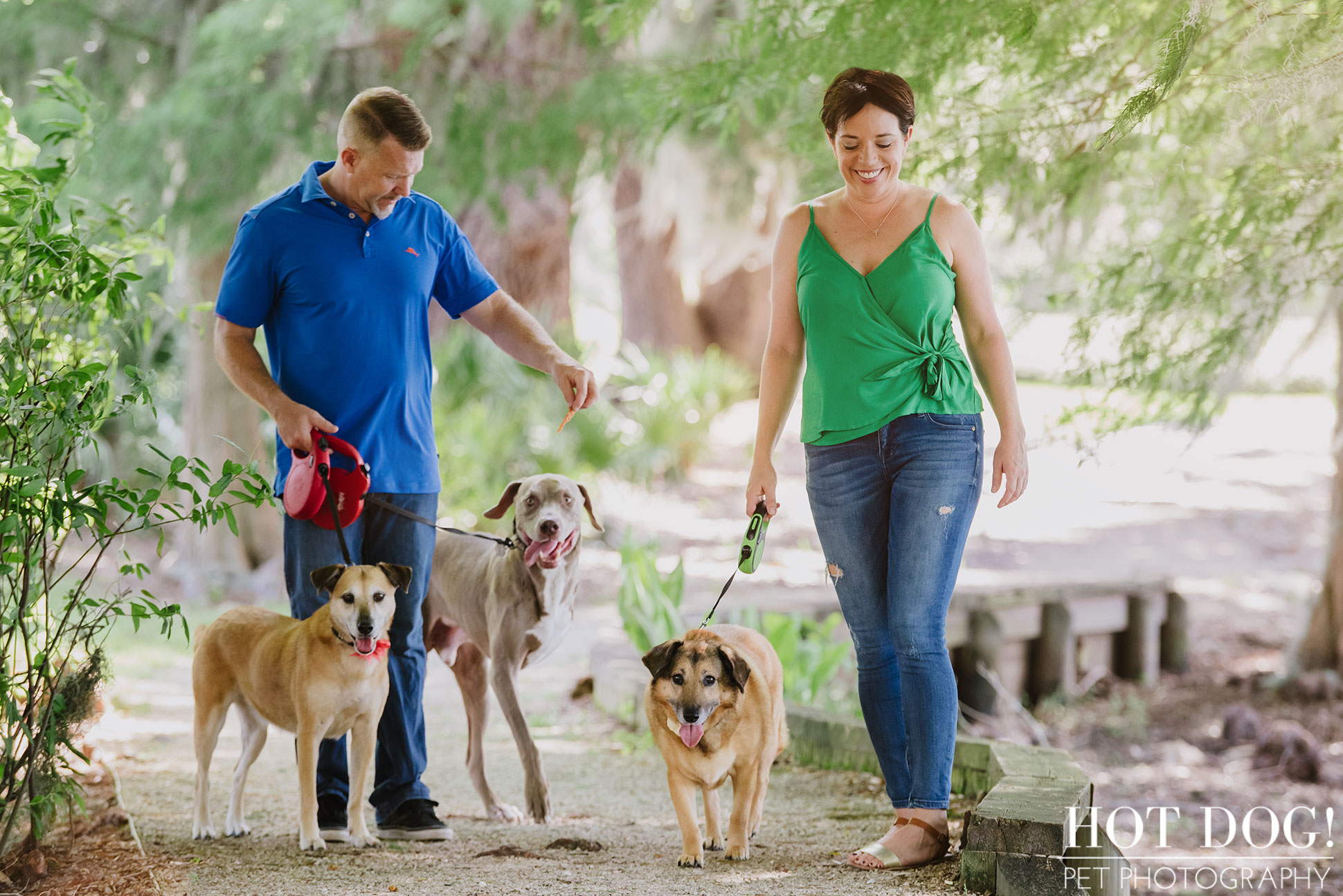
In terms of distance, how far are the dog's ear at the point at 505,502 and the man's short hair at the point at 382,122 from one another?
1116mm

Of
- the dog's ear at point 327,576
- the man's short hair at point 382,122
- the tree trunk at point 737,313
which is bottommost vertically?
the dog's ear at point 327,576

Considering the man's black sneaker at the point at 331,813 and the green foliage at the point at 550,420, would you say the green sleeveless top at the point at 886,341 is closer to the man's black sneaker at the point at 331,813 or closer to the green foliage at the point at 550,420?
the man's black sneaker at the point at 331,813

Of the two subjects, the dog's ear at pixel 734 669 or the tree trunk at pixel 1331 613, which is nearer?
the dog's ear at pixel 734 669

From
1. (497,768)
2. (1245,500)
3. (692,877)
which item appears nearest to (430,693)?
(497,768)

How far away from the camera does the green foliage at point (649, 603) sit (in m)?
6.07

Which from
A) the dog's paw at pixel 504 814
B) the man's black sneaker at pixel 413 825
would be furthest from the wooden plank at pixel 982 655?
the man's black sneaker at pixel 413 825

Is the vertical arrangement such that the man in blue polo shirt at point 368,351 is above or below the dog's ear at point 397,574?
above

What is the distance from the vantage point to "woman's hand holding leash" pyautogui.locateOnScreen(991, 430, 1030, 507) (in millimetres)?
3285

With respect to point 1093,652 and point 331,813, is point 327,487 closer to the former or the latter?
point 331,813

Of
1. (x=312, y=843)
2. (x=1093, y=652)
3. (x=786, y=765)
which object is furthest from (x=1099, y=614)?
(x=312, y=843)

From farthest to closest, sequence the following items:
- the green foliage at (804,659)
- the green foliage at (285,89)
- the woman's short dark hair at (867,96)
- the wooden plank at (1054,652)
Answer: the wooden plank at (1054,652), the green foliage at (285,89), the green foliage at (804,659), the woman's short dark hair at (867,96)

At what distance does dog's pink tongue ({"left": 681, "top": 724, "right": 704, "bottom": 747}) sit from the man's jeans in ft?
3.25

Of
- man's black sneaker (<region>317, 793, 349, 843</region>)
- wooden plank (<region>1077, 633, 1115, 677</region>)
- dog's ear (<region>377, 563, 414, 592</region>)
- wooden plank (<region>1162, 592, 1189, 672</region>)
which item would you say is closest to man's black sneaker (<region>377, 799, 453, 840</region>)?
man's black sneaker (<region>317, 793, 349, 843</region>)

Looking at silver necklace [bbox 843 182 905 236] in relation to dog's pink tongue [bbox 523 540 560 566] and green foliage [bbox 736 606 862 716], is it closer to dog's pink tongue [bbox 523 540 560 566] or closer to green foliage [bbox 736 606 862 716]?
dog's pink tongue [bbox 523 540 560 566]
